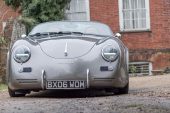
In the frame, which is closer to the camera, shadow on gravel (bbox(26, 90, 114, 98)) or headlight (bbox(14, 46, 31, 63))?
headlight (bbox(14, 46, 31, 63))

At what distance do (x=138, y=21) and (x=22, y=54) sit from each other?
1199cm

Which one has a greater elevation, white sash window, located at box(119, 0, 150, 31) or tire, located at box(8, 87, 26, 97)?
white sash window, located at box(119, 0, 150, 31)

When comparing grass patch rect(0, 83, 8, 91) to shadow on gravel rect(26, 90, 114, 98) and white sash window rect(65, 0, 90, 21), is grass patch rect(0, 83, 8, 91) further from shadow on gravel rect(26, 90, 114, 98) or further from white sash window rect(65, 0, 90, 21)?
white sash window rect(65, 0, 90, 21)

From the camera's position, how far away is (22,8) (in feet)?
62.9

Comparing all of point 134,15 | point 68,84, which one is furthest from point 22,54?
point 134,15

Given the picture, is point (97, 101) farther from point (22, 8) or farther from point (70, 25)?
point (22, 8)

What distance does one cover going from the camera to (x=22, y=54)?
30.6ft

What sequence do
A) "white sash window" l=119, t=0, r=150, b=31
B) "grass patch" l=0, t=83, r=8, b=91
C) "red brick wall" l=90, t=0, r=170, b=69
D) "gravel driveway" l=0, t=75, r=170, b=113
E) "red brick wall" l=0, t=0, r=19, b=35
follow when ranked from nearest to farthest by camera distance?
"gravel driveway" l=0, t=75, r=170, b=113 → "grass patch" l=0, t=83, r=8, b=91 → "red brick wall" l=90, t=0, r=170, b=69 → "red brick wall" l=0, t=0, r=19, b=35 → "white sash window" l=119, t=0, r=150, b=31

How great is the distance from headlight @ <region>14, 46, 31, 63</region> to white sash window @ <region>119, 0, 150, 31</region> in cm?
1176

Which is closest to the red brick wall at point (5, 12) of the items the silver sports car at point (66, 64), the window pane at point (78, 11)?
the window pane at point (78, 11)

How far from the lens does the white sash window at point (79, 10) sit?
21.1m

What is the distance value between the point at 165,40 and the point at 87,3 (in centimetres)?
303

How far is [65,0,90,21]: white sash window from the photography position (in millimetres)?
21141

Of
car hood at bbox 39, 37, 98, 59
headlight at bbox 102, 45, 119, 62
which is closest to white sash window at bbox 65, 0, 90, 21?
car hood at bbox 39, 37, 98, 59
